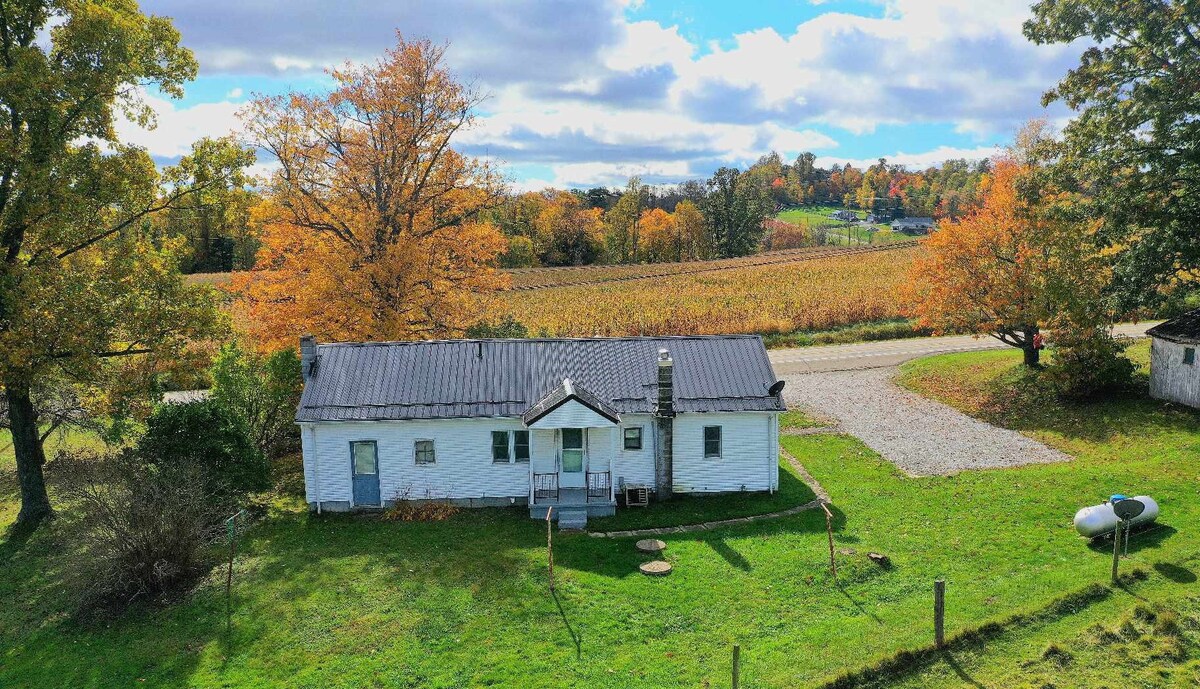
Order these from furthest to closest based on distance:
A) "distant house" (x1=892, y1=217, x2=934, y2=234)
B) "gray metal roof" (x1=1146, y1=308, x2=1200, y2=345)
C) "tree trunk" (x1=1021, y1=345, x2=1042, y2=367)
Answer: "distant house" (x1=892, y1=217, x2=934, y2=234), "tree trunk" (x1=1021, y1=345, x2=1042, y2=367), "gray metal roof" (x1=1146, y1=308, x2=1200, y2=345)

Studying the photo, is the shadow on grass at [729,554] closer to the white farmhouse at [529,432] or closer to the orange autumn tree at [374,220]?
the white farmhouse at [529,432]

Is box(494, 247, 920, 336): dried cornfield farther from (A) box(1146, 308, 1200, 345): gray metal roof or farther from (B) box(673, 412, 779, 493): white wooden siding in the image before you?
(B) box(673, 412, 779, 493): white wooden siding

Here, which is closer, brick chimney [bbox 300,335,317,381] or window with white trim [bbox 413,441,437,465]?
window with white trim [bbox 413,441,437,465]

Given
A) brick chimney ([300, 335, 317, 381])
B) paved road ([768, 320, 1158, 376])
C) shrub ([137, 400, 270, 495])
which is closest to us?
shrub ([137, 400, 270, 495])

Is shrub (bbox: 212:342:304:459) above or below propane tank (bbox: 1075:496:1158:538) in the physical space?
above

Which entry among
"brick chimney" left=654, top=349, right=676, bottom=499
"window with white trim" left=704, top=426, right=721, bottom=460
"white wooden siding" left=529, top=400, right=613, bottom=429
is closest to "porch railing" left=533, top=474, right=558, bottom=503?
"white wooden siding" left=529, top=400, right=613, bottom=429


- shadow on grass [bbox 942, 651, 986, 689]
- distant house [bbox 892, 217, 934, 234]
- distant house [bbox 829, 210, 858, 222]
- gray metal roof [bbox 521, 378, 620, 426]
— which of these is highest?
distant house [bbox 829, 210, 858, 222]

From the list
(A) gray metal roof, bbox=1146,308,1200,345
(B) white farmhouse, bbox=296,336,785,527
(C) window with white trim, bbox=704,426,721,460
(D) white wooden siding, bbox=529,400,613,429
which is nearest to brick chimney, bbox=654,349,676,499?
(B) white farmhouse, bbox=296,336,785,527
